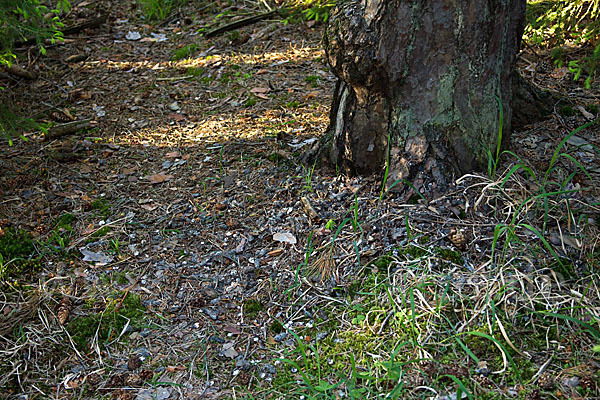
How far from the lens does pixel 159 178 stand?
3992 millimetres

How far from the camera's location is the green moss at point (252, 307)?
9.32 ft

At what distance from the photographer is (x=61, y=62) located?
5695 mm

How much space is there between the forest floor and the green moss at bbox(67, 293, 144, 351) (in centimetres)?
1

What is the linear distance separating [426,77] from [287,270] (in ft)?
4.65

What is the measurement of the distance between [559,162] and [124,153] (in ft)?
11.1

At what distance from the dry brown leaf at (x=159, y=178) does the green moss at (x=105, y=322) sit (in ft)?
4.10

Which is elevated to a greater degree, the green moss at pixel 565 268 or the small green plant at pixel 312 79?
the small green plant at pixel 312 79

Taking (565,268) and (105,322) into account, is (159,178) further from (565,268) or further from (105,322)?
(565,268)

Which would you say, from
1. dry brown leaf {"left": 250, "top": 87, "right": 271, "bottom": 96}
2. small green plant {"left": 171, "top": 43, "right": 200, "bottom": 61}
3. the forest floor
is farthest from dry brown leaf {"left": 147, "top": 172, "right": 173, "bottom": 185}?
small green plant {"left": 171, "top": 43, "right": 200, "bottom": 61}

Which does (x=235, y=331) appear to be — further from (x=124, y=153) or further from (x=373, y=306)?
(x=124, y=153)

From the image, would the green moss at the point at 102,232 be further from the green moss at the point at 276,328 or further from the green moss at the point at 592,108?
the green moss at the point at 592,108

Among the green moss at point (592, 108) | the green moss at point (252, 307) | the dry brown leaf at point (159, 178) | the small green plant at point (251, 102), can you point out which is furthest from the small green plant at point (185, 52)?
the green moss at point (592, 108)

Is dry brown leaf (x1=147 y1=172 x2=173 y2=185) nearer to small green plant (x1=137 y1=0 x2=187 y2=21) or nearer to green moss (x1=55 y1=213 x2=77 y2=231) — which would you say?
green moss (x1=55 y1=213 x2=77 y2=231)

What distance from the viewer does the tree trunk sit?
288cm
